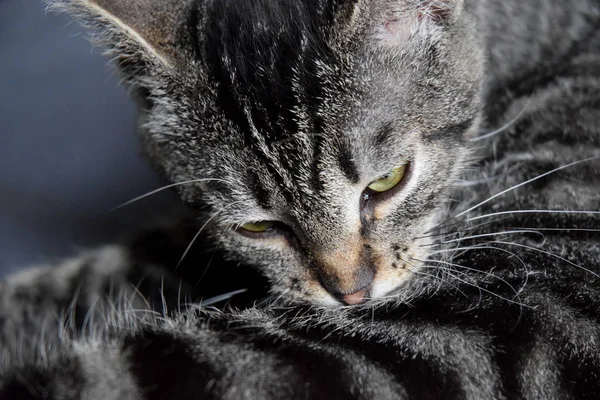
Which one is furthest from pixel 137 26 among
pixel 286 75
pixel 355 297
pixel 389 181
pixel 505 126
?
pixel 505 126

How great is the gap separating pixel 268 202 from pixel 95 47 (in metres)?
0.54

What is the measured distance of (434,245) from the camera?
4.78 ft

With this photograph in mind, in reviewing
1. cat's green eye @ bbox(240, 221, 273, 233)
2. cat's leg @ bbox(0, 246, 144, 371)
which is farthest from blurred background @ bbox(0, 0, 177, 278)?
cat's green eye @ bbox(240, 221, 273, 233)

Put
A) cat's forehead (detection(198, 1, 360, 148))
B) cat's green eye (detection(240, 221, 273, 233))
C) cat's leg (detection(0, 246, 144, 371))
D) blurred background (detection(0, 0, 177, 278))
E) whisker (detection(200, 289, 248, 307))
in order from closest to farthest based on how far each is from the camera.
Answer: cat's forehead (detection(198, 1, 360, 148)) < cat's green eye (detection(240, 221, 273, 233)) < whisker (detection(200, 289, 248, 307)) < cat's leg (detection(0, 246, 144, 371)) < blurred background (detection(0, 0, 177, 278))

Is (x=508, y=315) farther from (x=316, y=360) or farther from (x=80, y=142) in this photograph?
(x=80, y=142)

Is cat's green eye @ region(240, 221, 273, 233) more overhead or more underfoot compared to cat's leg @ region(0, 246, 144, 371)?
more overhead

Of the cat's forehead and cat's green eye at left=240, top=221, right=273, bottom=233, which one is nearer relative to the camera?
the cat's forehead

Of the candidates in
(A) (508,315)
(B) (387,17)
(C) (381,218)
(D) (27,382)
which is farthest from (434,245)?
(D) (27,382)

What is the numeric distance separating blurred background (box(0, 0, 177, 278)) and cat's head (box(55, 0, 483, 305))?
0.66m

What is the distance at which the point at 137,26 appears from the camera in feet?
4.54

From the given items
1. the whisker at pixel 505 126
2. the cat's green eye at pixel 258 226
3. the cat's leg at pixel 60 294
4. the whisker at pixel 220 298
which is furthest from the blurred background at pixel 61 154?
the whisker at pixel 505 126

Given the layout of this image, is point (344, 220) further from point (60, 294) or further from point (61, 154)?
point (61, 154)

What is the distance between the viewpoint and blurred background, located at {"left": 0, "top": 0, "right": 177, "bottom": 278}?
2.09 metres

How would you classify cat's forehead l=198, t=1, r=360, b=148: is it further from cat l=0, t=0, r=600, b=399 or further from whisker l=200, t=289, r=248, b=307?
Result: whisker l=200, t=289, r=248, b=307
